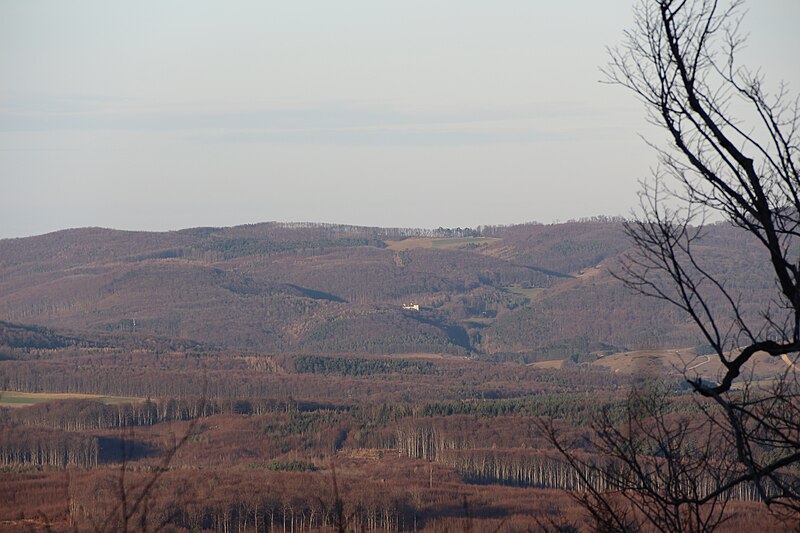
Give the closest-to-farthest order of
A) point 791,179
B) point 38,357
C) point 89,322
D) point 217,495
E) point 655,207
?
point 791,179 < point 655,207 < point 217,495 < point 38,357 < point 89,322

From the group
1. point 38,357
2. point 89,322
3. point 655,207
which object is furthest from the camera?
point 89,322

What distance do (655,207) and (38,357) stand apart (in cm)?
12107

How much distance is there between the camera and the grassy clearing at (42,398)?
292 ft

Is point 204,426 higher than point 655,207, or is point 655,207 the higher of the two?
point 655,207

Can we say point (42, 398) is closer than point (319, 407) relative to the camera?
Yes

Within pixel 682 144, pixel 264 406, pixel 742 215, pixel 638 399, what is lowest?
pixel 264 406

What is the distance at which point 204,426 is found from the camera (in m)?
75.9

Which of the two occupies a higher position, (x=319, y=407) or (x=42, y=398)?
(x=42, y=398)

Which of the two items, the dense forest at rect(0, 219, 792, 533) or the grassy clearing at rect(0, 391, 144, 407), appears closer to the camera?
→ the dense forest at rect(0, 219, 792, 533)

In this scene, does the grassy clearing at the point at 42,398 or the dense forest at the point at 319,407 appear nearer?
the dense forest at the point at 319,407

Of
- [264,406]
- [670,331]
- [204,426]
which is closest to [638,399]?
[204,426]

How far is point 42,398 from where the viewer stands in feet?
301

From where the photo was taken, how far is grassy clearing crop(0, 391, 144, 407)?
8900 cm

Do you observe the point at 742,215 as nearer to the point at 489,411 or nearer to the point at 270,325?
the point at 489,411
